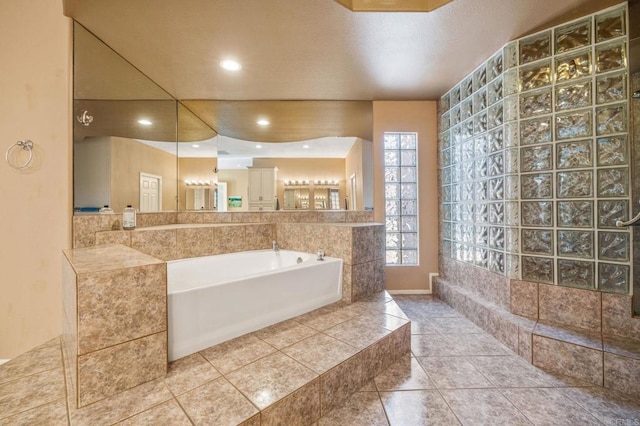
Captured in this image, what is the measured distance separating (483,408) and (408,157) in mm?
2421

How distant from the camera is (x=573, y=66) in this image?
5.69ft

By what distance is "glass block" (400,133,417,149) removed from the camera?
3022 millimetres

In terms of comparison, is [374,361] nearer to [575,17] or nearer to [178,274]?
[178,274]

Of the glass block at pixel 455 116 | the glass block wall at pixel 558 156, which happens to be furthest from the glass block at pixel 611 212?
the glass block at pixel 455 116

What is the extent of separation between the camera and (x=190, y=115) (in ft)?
9.59

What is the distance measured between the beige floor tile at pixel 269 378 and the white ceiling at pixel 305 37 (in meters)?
2.06

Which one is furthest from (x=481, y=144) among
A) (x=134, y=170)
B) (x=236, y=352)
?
(x=134, y=170)

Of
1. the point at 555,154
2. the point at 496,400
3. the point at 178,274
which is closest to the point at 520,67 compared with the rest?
the point at 555,154

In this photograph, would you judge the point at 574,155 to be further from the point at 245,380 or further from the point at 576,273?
the point at 245,380

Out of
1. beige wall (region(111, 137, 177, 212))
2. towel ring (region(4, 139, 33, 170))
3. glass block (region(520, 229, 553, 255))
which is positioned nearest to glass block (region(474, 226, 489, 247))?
glass block (region(520, 229, 553, 255))

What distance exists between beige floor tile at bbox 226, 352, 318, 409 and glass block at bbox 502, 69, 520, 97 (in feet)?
7.85

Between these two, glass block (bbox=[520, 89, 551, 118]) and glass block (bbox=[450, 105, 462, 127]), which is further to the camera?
glass block (bbox=[450, 105, 462, 127])

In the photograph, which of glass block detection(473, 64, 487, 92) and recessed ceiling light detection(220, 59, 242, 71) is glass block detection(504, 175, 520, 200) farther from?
recessed ceiling light detection(220, 59, 242, 71)

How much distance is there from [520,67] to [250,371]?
2723 millimetres
